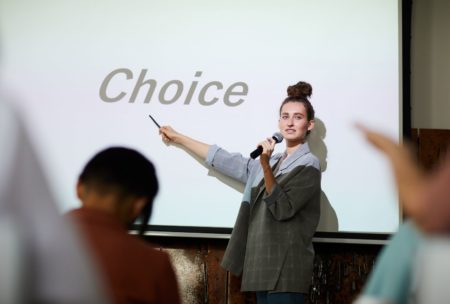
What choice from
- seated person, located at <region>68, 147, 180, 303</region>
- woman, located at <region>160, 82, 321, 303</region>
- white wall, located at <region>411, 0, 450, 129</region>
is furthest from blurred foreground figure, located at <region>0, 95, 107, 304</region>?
white wall, located at <region>411, 0, 450, 129</region>

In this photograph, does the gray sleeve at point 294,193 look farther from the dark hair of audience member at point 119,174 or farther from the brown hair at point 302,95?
the dark hair of audience member at point 119,174

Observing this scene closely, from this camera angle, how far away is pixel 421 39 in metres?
4.08

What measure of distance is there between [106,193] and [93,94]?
268 centimetres

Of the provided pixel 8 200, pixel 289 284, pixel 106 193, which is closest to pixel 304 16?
pixel 289 284

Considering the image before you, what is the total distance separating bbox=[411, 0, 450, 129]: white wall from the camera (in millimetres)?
4039

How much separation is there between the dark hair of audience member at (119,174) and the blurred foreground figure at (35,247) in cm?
Result: 56

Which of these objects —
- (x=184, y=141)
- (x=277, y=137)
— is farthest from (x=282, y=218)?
(x=184, y=141)

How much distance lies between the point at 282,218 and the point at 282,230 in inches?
2.3

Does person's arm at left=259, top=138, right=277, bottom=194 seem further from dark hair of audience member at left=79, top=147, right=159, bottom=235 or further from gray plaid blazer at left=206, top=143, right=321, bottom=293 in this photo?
dark hair of audience member at left=79, top=147, right=159, bottom=235

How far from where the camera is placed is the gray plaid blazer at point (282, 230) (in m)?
3.18

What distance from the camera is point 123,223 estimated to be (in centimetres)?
130

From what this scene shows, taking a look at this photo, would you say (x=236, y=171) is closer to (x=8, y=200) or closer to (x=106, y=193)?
(x=106, y=193)

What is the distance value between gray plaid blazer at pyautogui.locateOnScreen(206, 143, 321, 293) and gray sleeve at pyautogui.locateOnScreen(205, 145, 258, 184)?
236mm

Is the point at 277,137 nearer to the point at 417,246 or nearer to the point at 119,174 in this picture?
the point at 119,174
